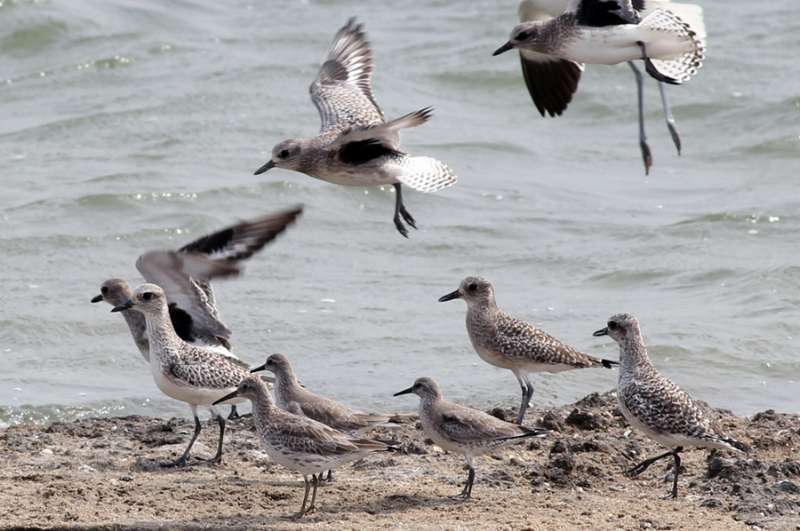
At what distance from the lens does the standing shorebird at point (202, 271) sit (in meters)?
9.47

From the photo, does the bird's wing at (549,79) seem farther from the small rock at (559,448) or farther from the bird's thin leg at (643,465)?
the bird's thin leg at (643,465)

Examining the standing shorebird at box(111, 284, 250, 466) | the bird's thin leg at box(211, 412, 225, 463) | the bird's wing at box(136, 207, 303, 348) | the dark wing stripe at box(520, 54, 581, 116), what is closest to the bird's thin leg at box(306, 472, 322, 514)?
the standing shorebird at box(111, 284, 250, 466)

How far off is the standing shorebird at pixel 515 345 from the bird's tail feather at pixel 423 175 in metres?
0.70

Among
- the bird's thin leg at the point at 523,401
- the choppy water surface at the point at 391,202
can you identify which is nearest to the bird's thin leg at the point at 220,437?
the choppy water surface at the point at 391,202

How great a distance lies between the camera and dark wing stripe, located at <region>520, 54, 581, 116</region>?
11.6 meters

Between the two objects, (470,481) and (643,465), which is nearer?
(470,481)

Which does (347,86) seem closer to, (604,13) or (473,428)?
(604,13)

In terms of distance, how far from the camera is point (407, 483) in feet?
28.1

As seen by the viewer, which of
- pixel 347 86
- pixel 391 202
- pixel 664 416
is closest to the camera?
pixel 664 416

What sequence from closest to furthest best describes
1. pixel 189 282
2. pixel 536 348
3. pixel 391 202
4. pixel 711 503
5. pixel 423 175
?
pixel 711 503, pixel 189 282, pixel 536 348, pixel 423 175, pixel 391 202

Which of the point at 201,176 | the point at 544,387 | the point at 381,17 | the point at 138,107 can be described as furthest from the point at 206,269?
the point at 381,17

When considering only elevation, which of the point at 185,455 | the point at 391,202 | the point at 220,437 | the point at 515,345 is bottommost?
the point at 391,202

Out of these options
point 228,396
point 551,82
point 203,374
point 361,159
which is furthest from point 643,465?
point 551,82

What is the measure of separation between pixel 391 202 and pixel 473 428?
8594 millimetres
